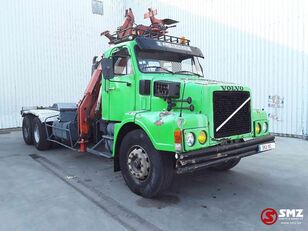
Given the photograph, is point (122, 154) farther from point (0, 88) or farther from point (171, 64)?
point (0, 88)

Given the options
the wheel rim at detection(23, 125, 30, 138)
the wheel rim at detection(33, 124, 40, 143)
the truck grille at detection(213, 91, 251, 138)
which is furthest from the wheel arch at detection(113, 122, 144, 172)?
the wheel rim at detection(23, 125, 30, 138)

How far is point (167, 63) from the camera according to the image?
475cm

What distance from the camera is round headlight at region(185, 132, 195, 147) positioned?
129 inches

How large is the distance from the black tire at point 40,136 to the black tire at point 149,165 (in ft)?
12.5

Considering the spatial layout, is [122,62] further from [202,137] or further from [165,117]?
[202,137]

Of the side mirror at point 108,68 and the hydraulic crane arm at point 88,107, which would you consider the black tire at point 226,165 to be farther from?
the hydraulic crane arm at point 88,107

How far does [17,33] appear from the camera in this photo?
36.6 feet

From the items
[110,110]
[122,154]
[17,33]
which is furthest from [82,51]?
[122,154]

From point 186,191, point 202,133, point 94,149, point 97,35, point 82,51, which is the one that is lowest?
point 186,191

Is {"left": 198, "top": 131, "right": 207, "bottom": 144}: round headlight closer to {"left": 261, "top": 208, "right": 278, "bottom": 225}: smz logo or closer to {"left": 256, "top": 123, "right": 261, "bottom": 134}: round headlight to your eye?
{"left": 261, "top": 208, "right": 278, "bottom": 225}: smz logo

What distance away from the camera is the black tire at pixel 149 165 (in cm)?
355

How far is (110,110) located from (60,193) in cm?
175

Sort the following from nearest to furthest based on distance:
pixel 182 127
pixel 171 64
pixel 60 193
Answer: pixel 182 127, pixel 60 193, pixel 171 64

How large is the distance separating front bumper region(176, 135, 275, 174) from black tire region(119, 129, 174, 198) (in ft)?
1.19
